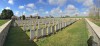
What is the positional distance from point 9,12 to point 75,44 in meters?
78.6

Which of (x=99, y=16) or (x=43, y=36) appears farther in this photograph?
(x=99, y=16)

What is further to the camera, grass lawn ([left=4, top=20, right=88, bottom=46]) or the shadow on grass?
the shadow on grass

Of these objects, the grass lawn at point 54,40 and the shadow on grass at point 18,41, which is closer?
the grass lawn at point 54,40

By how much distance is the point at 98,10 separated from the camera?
153 ft

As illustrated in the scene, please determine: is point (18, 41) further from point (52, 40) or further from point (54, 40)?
point (54, 40)

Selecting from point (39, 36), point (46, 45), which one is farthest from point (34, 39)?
point (46, 45)

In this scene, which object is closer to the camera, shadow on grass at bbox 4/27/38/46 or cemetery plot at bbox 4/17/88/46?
cemetery plot at bbox 4/17/88/46

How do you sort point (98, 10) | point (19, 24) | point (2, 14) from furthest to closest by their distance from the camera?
point (2, 14)
point (98, 10)
point (19, 24)

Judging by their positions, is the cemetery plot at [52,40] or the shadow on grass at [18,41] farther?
the shadow on grass at [18,41]

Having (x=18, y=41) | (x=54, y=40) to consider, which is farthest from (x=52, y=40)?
(x=18, y=41)

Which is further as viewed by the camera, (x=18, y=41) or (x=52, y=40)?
(x=18, y=41)

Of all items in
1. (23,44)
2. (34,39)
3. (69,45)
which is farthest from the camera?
(34,39)

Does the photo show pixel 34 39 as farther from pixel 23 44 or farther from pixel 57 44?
pixel 57 44

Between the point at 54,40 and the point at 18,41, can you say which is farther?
the point at 18,41
